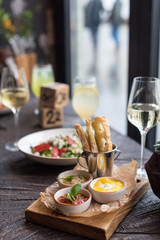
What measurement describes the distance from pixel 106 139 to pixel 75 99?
0.69 m

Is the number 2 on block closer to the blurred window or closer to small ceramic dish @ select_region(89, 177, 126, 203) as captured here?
small ceramic dish @ select_region(89, 177, 126, 203)

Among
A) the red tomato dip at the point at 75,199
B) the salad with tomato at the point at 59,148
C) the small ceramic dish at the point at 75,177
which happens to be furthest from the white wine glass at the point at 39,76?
the red tomato dip at the point at 75,199

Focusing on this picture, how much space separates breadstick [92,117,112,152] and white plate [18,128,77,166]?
0.66 ft

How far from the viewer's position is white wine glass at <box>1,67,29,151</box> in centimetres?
158

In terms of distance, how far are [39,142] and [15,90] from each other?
348 millimetres

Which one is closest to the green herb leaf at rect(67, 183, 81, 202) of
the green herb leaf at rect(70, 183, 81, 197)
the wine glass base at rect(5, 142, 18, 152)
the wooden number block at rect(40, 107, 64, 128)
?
the green herb leaf at rect(70, 183, 81, 197)

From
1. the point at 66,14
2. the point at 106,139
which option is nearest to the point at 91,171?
the point at 106,139

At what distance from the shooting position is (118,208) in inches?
34.2

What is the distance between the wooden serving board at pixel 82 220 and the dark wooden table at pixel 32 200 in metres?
0.01

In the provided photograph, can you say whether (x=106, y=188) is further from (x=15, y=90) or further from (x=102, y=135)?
(x=15, y=90)

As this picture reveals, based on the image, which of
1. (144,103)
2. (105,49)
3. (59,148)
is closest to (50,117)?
(59,148)

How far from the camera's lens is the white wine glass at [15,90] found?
1.58 meters

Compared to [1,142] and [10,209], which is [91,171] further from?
[1,142]

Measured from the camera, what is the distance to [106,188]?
91 cm
